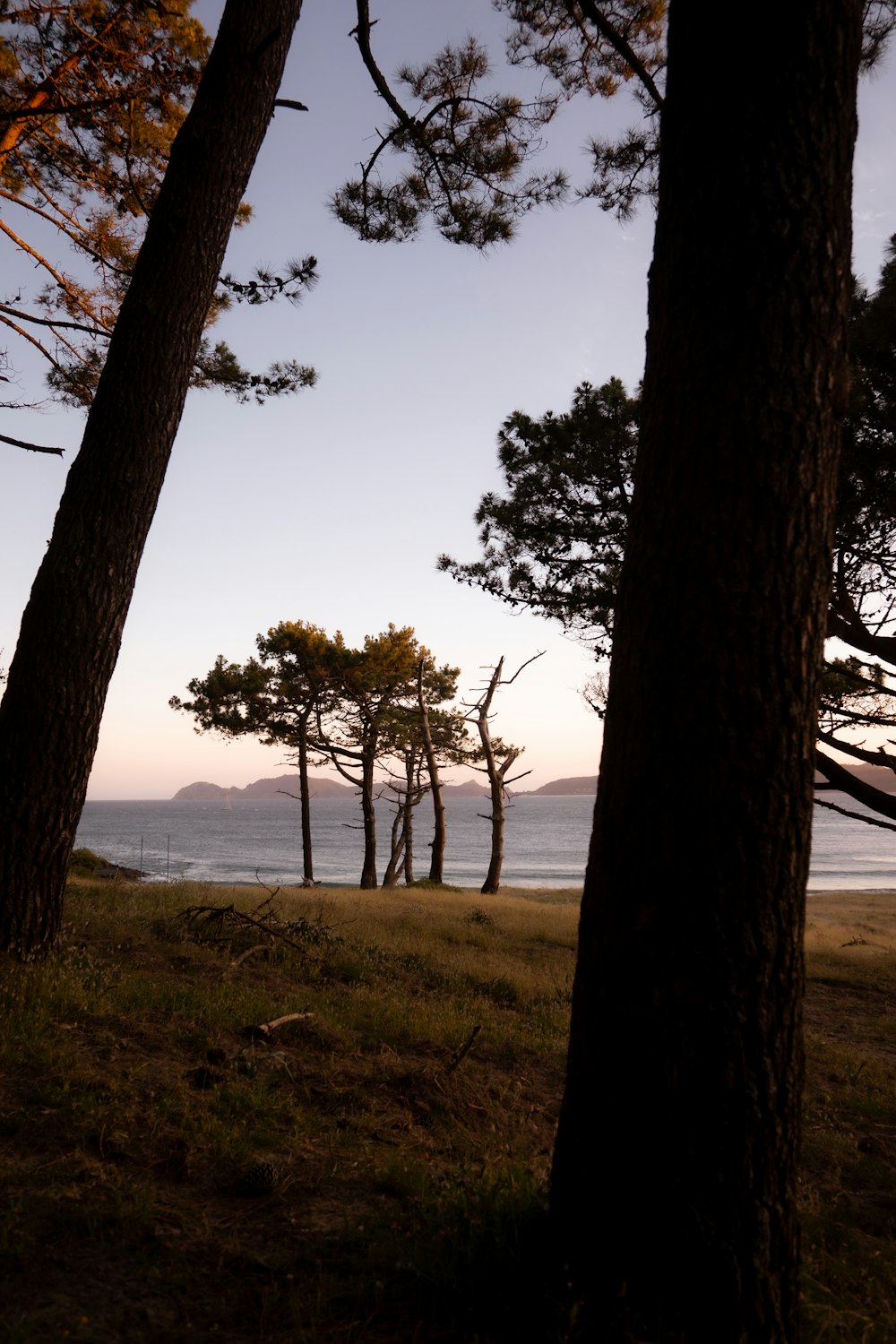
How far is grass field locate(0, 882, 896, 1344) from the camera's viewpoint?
7.60 ft

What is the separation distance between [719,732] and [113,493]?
4.58 metres

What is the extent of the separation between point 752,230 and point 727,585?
3.75ft

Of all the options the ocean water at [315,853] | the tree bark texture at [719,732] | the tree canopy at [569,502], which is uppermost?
the tree canopy at [569,502]

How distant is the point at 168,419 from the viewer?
5594mm

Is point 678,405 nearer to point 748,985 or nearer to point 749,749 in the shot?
point 749,749

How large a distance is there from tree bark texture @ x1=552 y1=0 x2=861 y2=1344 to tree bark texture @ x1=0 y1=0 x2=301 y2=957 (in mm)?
4006

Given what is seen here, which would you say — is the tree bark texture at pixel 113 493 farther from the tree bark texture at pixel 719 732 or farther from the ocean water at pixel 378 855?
the ocean water at pixel 378 855

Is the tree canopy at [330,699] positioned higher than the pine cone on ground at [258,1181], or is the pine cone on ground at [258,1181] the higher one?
the tree canopy at [330,699]

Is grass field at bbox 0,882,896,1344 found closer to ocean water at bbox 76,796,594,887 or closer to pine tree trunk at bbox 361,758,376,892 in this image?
pine tree trunk at bbox 361,758,376,892

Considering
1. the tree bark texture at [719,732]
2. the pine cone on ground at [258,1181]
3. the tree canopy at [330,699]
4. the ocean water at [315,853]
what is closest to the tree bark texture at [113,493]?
the pine cone on ground at [258,1181]

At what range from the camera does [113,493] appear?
17.6ft

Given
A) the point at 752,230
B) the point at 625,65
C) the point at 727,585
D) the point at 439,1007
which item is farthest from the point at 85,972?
the point at 625,65

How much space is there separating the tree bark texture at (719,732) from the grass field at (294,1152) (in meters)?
0.39

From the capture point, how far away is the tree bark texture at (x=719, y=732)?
2279 millimetres
